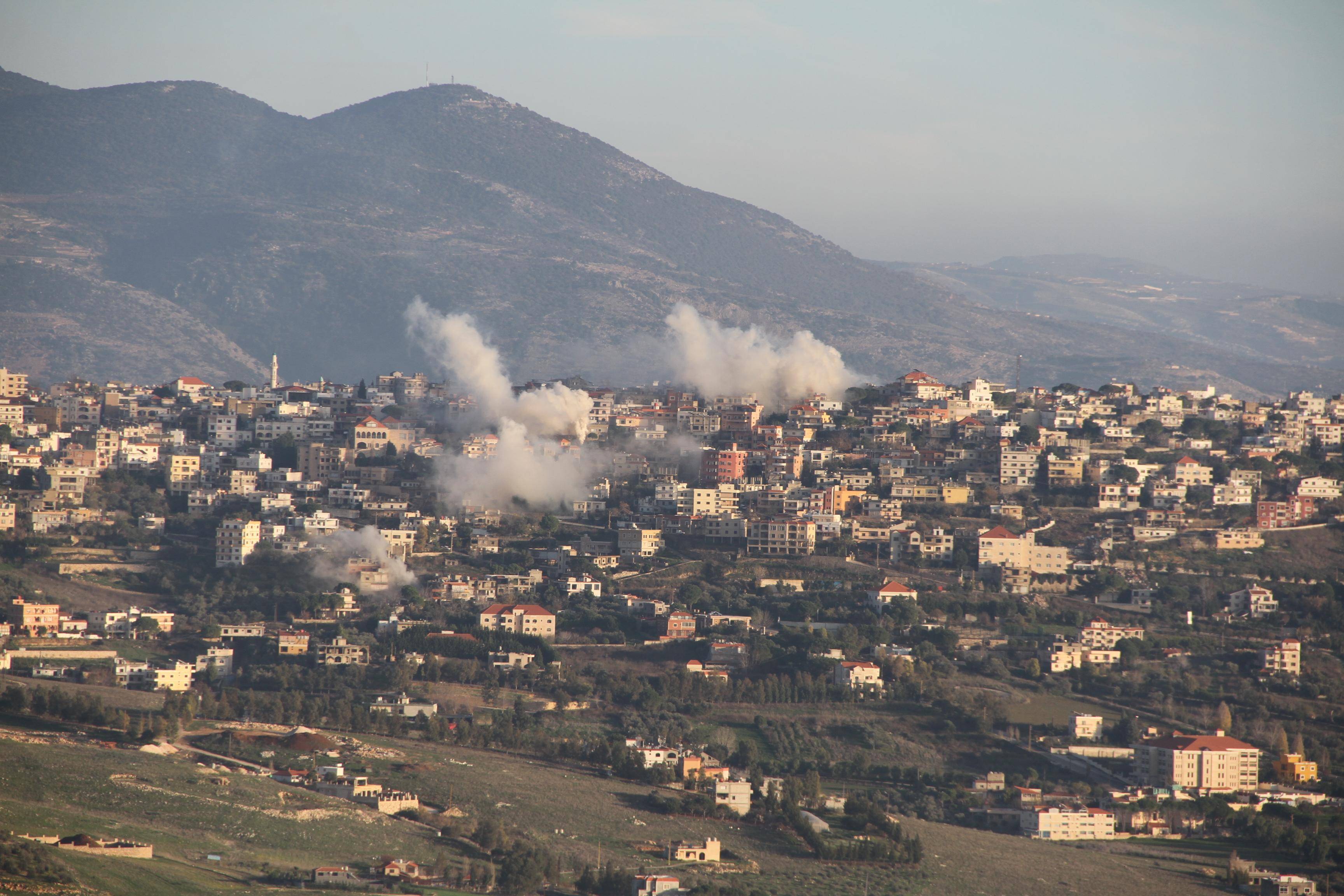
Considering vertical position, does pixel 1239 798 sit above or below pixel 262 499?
below

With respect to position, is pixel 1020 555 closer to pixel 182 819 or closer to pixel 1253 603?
pixel 1253 603

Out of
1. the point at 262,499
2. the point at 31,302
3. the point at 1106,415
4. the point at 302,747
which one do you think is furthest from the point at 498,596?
the point at 31,302

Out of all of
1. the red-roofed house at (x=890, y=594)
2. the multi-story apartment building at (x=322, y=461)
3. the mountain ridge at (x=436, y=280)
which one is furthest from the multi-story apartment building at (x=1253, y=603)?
the mountain ridge at (x=436, y=280)

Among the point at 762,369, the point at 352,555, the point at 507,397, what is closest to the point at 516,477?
the point at 352,555

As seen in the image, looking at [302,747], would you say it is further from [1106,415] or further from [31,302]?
[31,302]

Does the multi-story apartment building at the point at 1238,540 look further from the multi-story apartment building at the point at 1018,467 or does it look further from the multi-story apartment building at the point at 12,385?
the multi-story apartment building at the point at 12,385
